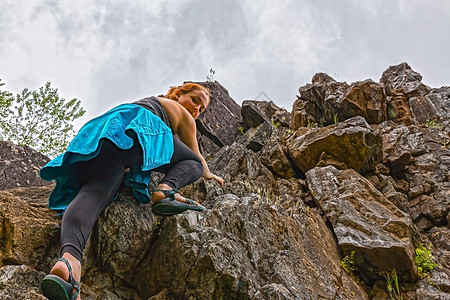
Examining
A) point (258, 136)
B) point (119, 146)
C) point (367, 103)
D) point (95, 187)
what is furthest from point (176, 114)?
point (367, 103)

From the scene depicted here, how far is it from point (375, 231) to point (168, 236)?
9.60 feet

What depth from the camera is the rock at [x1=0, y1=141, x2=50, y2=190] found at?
6.05 meters

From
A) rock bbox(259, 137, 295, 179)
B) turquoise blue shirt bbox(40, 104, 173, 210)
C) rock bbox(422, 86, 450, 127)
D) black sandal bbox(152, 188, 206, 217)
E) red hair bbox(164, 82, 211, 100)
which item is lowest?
black sandal bbox(152, 188, 206, 217)

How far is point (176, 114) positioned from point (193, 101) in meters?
0.53

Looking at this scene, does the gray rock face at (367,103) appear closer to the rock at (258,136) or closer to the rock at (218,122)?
the rock at (258,136)

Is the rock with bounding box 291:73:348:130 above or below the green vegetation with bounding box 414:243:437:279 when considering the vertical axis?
above

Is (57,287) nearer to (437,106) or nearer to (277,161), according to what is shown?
(277,161)

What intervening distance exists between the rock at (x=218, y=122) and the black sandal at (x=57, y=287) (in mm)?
6969

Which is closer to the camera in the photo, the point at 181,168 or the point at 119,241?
Answer: the point at 119,241

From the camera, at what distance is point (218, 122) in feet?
35.8

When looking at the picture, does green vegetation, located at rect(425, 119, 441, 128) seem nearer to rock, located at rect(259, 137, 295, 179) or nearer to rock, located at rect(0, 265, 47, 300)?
rock, located at rect(259, 137, 295, 179)

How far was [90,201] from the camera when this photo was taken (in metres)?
3.38

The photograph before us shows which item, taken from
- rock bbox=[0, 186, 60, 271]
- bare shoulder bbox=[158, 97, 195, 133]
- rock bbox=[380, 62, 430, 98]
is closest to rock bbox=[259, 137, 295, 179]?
bare shoulder bbox=[158, 97, 195, 133]

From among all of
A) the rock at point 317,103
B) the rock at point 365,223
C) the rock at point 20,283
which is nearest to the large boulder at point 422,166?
the rock at point 365,223
